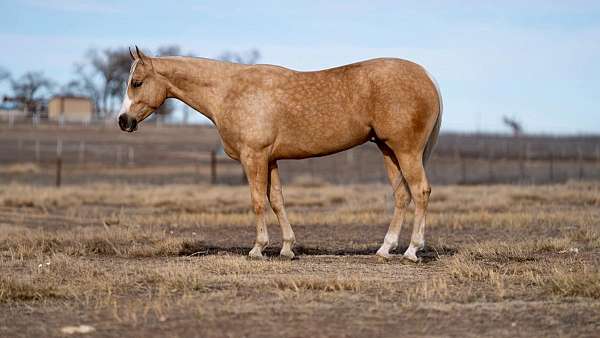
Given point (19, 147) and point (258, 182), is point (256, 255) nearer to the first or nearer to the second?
point (258, 182)

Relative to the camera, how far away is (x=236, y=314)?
23.6ft

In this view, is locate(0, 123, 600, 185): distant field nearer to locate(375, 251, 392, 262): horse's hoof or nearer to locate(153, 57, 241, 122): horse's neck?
locate(153, 57, 241, 122): horse's neck

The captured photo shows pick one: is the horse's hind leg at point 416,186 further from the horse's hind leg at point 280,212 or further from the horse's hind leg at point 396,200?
the horse's hind leg at point 280,212

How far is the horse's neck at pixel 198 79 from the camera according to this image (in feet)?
36.1

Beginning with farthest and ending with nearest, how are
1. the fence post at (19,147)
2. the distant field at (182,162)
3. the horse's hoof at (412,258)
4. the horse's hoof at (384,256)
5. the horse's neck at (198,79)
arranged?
1. the fence post at (19,147)
2. the distant field at (182,162)
3. the horse's neck at (198,79)
4. the horse's hoof at (384,256)
5. the horse's hoof at (412,258)

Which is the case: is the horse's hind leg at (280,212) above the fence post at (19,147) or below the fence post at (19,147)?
above

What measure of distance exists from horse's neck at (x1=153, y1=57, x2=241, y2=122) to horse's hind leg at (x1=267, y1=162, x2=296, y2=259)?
3.41 feet

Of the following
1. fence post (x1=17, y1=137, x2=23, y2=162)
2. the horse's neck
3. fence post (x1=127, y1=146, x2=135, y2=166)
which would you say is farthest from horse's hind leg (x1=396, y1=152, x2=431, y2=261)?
fence post (x1=17, y1=137, x2=23, y2=162)

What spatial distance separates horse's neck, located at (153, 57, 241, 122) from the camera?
11000mm

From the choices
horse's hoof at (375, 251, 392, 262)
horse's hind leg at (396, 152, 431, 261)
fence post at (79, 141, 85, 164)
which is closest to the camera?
horse's hind leg at (396, 152, 431, 261)

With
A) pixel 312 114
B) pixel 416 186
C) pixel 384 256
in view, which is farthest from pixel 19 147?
pixel 416 186

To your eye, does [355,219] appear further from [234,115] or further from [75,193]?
[75,193]

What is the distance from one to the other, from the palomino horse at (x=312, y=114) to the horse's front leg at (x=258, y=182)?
12mm

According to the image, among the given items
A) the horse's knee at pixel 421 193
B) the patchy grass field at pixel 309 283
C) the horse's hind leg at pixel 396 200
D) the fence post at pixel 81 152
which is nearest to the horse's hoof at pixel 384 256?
the horse's hind leg at pixel 396 200
